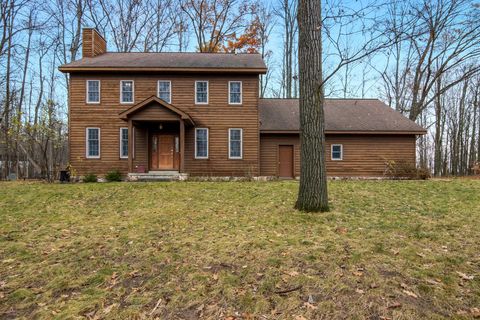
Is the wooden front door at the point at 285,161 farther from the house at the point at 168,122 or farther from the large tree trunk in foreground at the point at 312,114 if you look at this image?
the large tree trunk in foreground at the point at 312,114

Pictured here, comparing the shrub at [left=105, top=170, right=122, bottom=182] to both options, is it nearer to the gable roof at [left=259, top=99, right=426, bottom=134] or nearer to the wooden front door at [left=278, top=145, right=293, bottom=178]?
the gable roof at [left=259, top=99, right=426, bottom=134]

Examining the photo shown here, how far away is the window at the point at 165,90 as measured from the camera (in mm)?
15258

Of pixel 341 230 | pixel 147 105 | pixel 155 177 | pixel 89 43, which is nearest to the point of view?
pixel 341 230

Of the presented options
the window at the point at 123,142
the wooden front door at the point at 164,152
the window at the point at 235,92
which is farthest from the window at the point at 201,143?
the window at the point at 123,142

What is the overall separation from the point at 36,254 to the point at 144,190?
18.5 ft

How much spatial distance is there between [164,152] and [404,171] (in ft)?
43.2

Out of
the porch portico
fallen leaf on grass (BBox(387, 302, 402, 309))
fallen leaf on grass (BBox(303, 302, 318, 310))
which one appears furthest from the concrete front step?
fallen leaf on grass (BBox(387, 302, 402, 309))

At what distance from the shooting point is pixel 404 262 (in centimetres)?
365

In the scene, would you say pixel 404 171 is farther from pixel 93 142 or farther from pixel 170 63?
pixel 93 142

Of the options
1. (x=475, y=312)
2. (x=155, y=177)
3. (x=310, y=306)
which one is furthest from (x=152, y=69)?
(x=475, y=312)

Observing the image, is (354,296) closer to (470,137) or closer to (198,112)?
(198,112)

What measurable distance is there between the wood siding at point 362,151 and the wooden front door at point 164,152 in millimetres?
4976

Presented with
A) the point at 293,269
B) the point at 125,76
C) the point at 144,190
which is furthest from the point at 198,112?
the point at 293,269

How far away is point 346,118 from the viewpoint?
17000 millimetres
